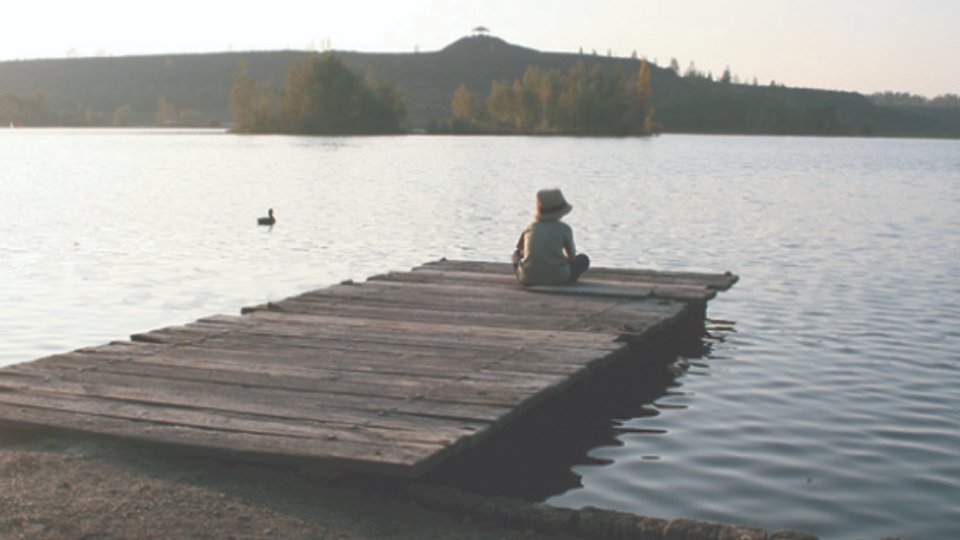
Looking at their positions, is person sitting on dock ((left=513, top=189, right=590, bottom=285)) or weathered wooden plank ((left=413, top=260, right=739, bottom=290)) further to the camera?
weathered wooden plank ((left=413, top=260, right=739, bottom=290))

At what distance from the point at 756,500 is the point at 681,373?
4432 mm

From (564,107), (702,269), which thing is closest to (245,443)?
(702,269)

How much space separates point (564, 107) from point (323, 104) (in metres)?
34.3

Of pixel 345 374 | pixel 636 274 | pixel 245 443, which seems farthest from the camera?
pixel 636 274

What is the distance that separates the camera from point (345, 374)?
849 centimetres

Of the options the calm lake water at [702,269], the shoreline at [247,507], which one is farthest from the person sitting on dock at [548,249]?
the shoreline at [247,507]

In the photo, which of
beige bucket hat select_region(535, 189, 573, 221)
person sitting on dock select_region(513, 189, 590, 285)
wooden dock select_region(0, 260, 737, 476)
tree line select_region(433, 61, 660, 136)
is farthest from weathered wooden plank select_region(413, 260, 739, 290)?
tree line select_region(433, 61, 660, 136)

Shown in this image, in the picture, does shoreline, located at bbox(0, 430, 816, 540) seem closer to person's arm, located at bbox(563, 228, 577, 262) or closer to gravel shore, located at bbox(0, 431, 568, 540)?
gravel shore, located at bbox(0, 431, 568, 540)

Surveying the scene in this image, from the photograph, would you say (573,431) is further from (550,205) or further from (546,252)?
(546,252)

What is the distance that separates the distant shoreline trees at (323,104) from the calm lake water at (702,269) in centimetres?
8458

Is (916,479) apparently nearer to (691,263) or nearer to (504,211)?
(691,263)

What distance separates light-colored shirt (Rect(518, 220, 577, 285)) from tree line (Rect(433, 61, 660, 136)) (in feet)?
457

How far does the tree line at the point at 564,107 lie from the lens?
153000 mm

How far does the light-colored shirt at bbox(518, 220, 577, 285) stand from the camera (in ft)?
43.2
